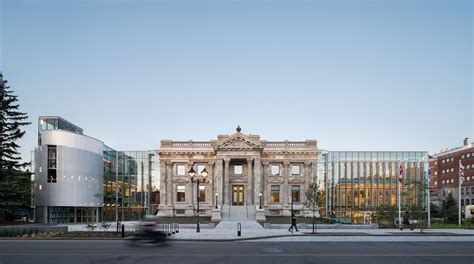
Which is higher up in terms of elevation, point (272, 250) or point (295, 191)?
point (272, 250)

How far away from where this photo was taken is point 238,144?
7175 cm

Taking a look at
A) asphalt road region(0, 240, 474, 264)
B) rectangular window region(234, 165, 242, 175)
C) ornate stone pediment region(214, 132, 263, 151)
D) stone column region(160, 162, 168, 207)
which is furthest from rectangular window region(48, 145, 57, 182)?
asphalt road region(0, 240, 474, 264)

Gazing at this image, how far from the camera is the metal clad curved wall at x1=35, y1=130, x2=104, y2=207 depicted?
5562cm

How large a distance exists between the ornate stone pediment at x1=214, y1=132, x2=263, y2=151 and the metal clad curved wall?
20.5m

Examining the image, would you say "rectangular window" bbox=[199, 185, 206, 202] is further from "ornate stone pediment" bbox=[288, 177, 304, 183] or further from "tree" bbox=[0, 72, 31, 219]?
"tree" bbox=[0, 72, 31, 219]

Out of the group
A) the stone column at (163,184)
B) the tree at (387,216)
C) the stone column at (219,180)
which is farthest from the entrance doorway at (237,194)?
the tree at (387,216)

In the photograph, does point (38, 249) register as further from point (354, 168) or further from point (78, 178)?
point (354, 168)

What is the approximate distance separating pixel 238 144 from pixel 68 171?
27.2 metres

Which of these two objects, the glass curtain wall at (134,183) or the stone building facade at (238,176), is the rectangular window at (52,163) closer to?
the glass curtain wall at (134,183)

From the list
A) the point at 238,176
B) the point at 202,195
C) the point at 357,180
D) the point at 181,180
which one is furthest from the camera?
the point at 357,180

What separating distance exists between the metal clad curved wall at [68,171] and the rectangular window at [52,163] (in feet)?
1.35

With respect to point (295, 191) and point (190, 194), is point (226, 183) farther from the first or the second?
point (295, 191)

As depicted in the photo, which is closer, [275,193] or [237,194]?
[237,194]

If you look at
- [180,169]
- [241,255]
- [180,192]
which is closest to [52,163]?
[180,169]
